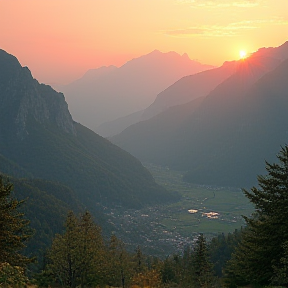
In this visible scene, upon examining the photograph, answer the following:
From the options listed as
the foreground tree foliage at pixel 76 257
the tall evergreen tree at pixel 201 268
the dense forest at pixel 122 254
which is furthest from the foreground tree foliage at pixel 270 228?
the foreground tree foliage at pixel 76 257

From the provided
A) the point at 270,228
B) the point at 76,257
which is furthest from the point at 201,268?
the point at 270,228

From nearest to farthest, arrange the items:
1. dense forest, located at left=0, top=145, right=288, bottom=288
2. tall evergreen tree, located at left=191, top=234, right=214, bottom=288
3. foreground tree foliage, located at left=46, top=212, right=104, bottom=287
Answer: dense forest, located at left=0, top=145, right=288, bottom=288 → foreground tree foliage, located at left=46, top=212, right=104, bottom=287 → tall evergreen tree, located at left=191, top=234, right=214, bottom=288

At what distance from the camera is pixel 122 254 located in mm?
64812

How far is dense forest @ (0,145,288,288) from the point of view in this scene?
1499 inches

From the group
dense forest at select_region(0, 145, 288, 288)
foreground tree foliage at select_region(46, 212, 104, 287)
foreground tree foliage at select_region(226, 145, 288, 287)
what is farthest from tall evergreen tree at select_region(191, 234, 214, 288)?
foreground tree foliage at select_region(226, 145, 288, 287)

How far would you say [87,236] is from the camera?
54.0 m

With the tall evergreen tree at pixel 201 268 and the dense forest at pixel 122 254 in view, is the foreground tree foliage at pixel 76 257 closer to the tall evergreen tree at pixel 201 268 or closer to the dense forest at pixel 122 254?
the dense forest at pixel 122 254

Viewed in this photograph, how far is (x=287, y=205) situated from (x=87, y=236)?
28.9 m

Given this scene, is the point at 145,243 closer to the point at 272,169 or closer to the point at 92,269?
the point at 92,269

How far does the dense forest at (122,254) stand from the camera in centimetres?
3806

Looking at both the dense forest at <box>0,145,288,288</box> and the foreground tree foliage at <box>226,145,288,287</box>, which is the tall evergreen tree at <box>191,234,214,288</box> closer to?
the dense forest at <box>0,145,288,288</box>

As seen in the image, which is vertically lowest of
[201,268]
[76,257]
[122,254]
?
[201,268]

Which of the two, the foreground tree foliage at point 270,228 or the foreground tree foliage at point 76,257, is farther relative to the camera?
the foreground tree foliage at point 76,257

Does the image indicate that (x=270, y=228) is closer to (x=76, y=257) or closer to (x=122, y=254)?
(x=76, y=257)
